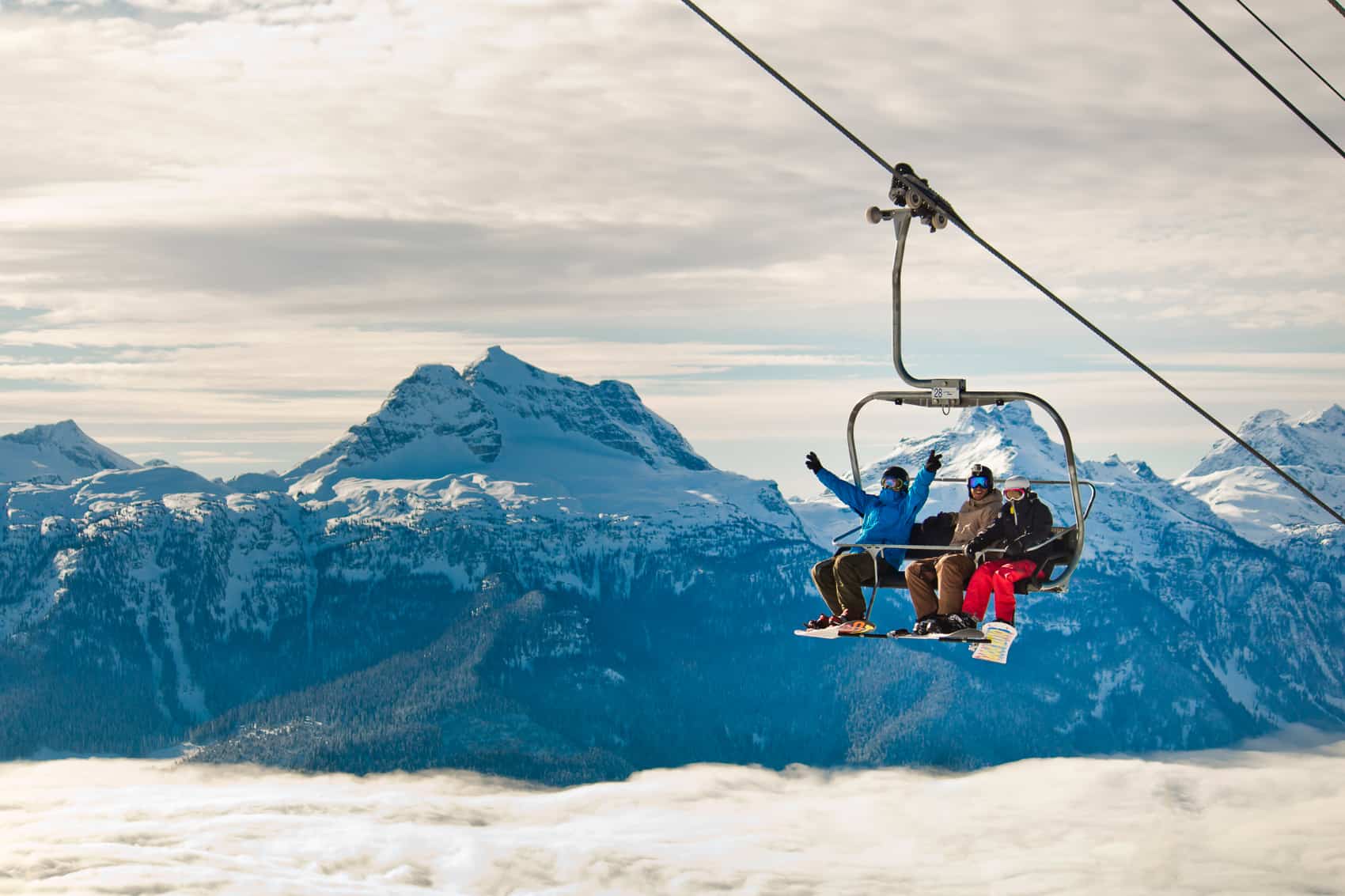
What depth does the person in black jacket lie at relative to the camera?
30.8 metres

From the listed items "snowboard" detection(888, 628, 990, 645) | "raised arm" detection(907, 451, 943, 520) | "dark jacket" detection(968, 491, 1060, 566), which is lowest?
"snowboard" detection(888, 628, 990, 645)

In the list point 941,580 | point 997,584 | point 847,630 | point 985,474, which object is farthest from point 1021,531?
point 847,630

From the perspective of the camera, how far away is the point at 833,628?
31203mm

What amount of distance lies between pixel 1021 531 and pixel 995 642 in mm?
3700

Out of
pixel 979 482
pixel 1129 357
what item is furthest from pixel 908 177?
pixel 979 482

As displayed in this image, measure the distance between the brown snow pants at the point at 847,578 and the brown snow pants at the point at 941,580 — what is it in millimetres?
1067

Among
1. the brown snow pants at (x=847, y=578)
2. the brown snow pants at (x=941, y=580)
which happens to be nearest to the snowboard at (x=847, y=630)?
the brown snow pants at (x=847, y=578)

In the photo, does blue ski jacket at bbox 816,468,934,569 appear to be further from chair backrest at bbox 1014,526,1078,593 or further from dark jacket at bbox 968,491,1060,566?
chair backrest at bbox 1014,526,1078,593

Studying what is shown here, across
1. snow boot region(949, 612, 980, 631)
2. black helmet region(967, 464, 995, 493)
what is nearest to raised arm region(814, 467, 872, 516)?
black helmet region(967, 464, 995, 493)

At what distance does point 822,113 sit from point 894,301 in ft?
26.8

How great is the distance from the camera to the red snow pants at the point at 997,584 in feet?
101

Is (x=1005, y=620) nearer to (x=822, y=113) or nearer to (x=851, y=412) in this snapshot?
(x=851, y=412)

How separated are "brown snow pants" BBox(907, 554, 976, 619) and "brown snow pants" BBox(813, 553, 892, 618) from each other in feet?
3.50

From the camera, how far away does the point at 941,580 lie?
31.4m
